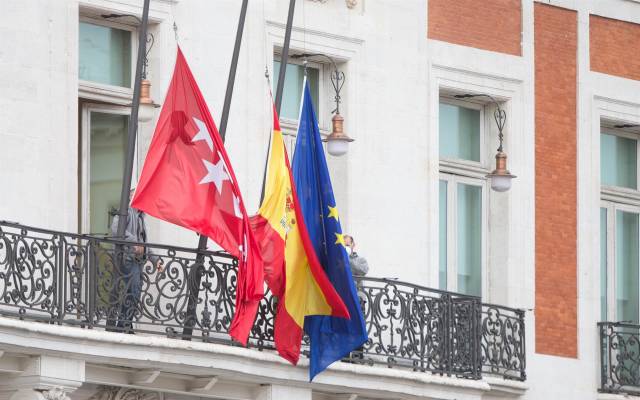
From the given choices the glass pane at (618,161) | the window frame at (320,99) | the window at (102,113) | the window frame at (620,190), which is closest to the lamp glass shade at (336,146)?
the window frame at (320,99)

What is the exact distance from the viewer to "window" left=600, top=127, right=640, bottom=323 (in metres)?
31.1

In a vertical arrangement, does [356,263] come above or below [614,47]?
below

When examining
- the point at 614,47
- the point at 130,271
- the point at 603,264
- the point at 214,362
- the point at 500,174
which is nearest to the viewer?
the point at 130,271

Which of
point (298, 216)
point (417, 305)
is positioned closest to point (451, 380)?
point (417, 305)

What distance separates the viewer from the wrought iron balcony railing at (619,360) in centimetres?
3039

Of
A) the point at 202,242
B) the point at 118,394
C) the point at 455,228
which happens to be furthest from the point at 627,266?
the point at 118,394

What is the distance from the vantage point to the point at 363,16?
93.8 feet

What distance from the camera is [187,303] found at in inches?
999

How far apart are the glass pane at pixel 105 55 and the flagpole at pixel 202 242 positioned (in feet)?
3.42

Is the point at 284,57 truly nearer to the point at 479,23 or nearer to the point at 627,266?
the point at 479,23

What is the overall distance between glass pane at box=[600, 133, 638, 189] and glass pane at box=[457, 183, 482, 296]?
2029 millimetres

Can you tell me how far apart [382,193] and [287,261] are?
9.37 ft

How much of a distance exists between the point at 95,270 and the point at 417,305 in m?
4.20

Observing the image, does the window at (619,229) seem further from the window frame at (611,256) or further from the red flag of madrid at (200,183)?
the red flag of madrid at (200,183)
